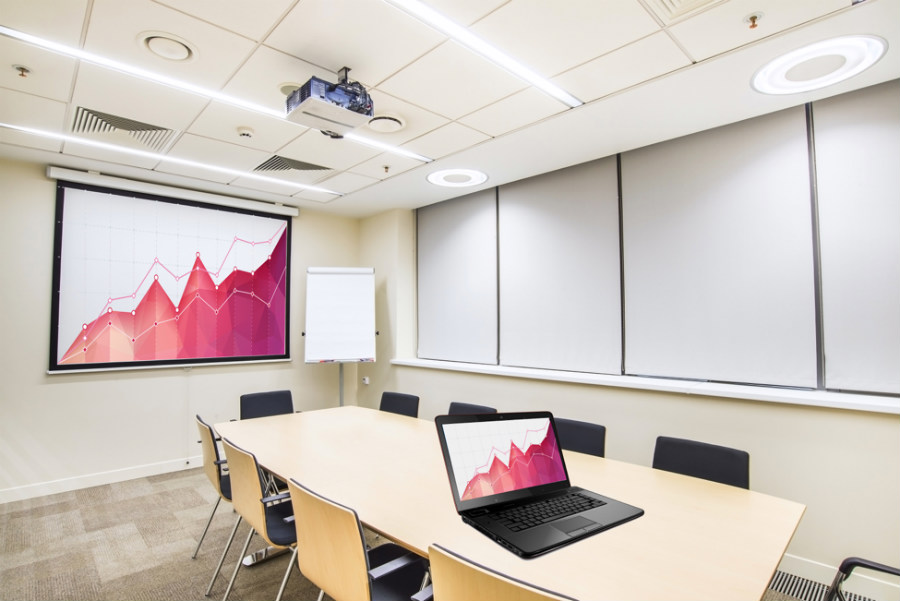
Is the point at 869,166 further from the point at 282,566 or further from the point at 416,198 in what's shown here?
the point at 282,566

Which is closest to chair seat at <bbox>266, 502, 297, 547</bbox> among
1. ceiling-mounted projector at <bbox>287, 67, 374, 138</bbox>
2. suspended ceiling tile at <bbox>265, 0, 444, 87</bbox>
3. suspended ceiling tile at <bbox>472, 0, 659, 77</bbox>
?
ceiling-mounted projector at <bbox>287, 67, 374, 138</bbox>

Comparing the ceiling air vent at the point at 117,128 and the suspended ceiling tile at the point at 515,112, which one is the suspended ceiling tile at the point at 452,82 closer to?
the suspended ceiling tile at the point at 515,112

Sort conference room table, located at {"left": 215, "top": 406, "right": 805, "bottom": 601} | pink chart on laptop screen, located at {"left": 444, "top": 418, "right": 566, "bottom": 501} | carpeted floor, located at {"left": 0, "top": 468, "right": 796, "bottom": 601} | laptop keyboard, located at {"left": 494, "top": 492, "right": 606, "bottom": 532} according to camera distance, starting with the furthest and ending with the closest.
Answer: carpeted floor, located at {"left": 0, "top": 468, "right": 796, "bottom": 601}, pink chart on laptop screen, located at {"left": 444, "top": 418, "right": 566, "bottom": 501}, laptop keyboard, located at {"left": 494, "top": 492, "right": 606, "bottom": 532}, conference room table, located at {"left": 215, "top": 406, "right": 805, "bottom": 601}

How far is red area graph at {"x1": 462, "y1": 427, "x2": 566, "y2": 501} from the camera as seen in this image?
1.70 m

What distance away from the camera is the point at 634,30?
223 centimetres

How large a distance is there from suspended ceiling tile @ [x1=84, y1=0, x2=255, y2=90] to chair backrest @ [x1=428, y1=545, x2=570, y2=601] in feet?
8.31

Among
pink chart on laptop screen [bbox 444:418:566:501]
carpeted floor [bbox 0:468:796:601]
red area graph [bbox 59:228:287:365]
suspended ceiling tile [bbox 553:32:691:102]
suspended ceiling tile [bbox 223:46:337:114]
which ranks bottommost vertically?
carpeted floor [bbox 0:468:796:601]

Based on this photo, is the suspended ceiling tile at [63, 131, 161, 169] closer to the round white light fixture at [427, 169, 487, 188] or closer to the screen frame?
the screen frame

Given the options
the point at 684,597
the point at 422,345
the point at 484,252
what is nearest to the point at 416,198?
the point at 484,252

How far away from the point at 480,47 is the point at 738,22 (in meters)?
1.25

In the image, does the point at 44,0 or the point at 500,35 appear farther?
the point at 500,35

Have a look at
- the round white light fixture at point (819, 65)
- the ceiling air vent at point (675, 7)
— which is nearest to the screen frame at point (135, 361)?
the ceiling air vent at point (675, 7)

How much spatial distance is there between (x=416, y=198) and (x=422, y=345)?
1863 millimetres

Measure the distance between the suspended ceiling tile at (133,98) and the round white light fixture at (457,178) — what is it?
6.96 feet
